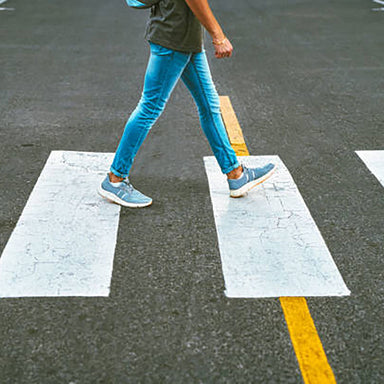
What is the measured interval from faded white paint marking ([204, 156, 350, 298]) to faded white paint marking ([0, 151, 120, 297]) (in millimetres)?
752

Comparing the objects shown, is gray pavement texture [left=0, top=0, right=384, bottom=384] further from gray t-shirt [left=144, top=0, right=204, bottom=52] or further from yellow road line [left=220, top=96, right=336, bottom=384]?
gray t-shirt [left=144, top=0, right=204, bottom=52]

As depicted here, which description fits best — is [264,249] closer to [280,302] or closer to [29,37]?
[280,302]

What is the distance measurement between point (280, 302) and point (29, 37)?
9.36m

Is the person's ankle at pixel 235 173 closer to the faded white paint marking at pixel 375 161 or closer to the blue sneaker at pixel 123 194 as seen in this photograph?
the blue sneaker at pixel 123 194

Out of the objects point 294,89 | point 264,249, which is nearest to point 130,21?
point 294,89

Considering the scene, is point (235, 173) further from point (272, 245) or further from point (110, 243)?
point (110, 243)

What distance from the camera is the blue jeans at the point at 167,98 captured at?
4.16 m

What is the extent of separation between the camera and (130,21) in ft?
44.7

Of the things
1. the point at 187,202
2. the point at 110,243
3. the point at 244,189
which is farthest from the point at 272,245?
the point at 110,243

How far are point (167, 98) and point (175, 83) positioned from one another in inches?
5.1

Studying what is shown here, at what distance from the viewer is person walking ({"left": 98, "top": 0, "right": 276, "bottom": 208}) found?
399 cm

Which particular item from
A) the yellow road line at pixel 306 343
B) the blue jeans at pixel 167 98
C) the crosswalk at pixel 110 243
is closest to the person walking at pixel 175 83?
the blue jeans at pixel 167 98

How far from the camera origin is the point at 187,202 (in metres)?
4.55

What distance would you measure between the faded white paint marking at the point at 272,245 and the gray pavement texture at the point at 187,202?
8cm
